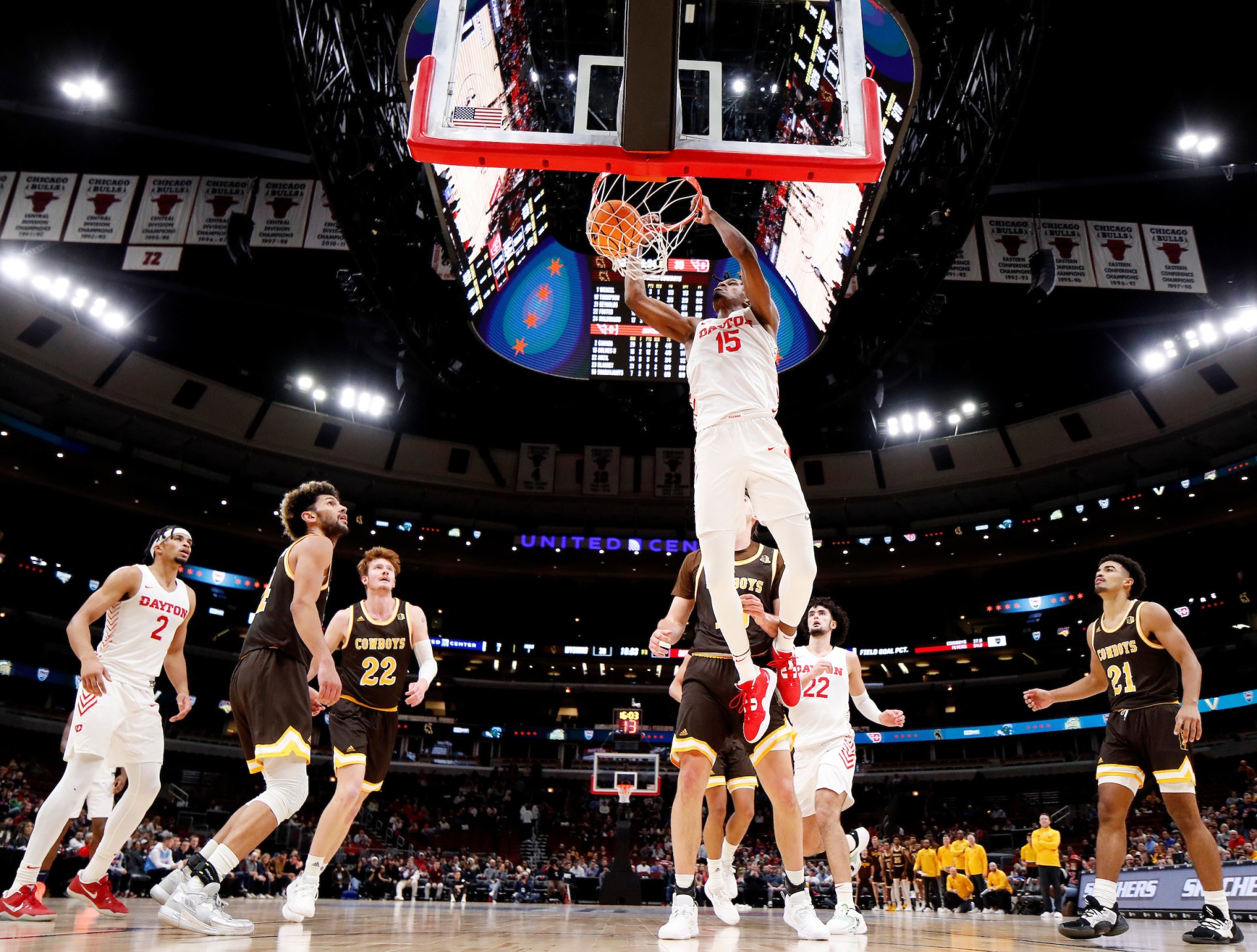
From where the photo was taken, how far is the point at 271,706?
452 cm

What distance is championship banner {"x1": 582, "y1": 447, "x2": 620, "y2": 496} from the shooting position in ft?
109

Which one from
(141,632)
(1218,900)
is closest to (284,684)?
(141,632)

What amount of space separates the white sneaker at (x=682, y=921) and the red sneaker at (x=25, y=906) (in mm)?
3157

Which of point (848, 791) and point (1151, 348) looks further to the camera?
point (1151, 348)

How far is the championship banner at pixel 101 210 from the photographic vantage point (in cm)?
1570

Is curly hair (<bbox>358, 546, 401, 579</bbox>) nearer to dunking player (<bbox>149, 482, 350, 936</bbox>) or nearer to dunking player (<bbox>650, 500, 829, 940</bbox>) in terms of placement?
dunking player (<bbox>149, 482, 350, 936</bbox>)

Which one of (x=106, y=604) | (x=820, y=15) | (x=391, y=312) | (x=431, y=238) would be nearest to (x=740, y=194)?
(x=820, y=15)

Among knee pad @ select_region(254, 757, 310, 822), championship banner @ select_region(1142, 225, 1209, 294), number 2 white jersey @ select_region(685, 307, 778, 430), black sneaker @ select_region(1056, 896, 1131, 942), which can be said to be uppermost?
championship banner @ select_region(1142, 225, 1209, 294)

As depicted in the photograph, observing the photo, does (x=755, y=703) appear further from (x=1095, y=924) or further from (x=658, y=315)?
(x=1095, y=924)

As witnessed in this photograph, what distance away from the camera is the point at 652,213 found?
6.53m

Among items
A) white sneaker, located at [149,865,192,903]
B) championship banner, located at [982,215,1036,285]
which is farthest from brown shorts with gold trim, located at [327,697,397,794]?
championship banner, located at [982,215,1036,285]

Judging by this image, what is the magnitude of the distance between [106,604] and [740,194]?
1601 cm

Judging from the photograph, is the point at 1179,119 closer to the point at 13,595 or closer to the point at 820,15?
the point at 820,15

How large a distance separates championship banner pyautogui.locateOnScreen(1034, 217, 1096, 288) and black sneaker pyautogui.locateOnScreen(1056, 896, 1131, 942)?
14147 mm
